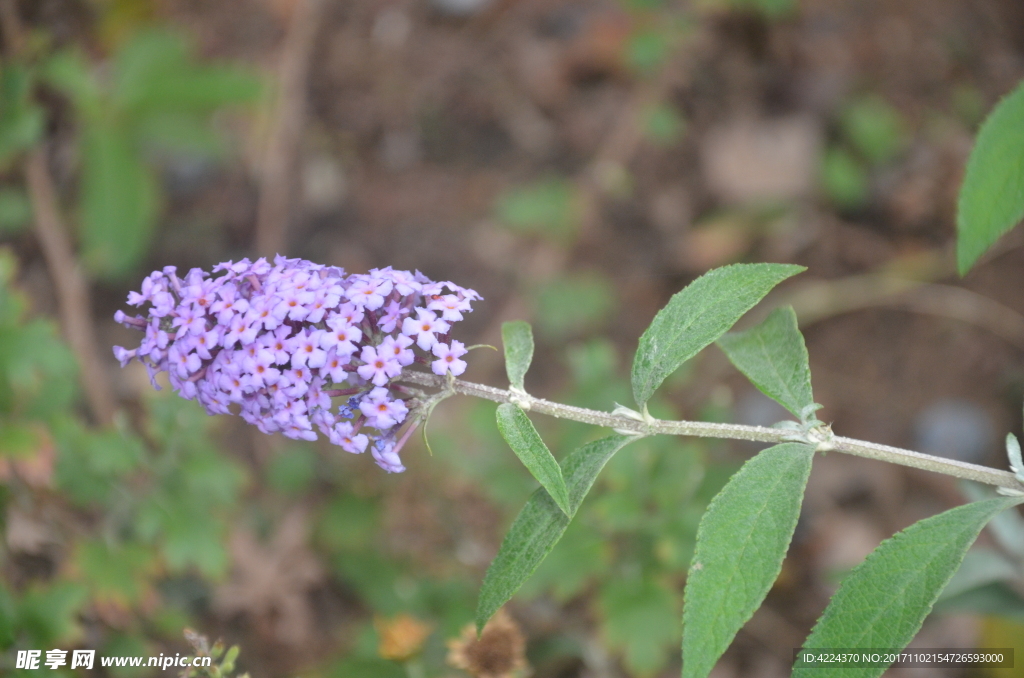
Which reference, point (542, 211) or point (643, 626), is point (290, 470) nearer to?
point (643, 626)

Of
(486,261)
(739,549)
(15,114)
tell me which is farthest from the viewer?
(486,261)

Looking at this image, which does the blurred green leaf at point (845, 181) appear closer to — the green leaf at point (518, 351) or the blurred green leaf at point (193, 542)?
the green leaf at point (518, 351)

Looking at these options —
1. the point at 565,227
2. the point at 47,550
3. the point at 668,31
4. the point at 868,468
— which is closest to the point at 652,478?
the point at 868,468

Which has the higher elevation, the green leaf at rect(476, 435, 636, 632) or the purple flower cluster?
the purple flower cluster

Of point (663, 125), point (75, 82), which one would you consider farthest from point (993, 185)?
point (75, 82)

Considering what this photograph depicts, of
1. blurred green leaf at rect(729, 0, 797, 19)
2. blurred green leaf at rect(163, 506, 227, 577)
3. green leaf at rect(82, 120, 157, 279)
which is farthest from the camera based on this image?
blurred green leaf at rect(729, 0, 797, 19)

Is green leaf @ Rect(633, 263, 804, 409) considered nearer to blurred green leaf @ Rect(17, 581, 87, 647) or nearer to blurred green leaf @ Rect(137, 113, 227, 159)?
blurred green leaf @ Rect(17, 581, 87, 647)

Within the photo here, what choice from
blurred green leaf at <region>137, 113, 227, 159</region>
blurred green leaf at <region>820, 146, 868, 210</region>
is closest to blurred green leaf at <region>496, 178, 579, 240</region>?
blurred green leaf at <region>820, 146, 868, 210</region>
